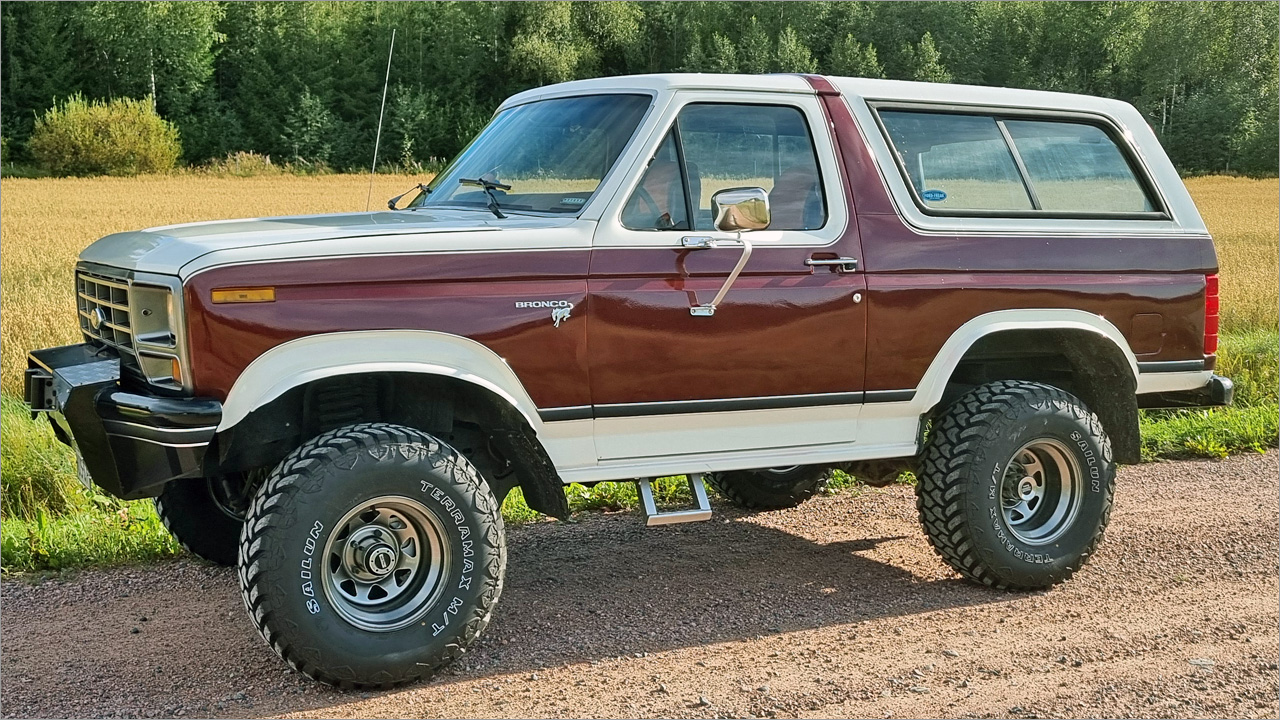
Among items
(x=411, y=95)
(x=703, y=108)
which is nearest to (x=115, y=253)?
(x=703, y=108)

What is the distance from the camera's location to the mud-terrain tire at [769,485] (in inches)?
283

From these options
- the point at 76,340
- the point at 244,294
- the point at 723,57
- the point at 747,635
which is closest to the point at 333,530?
the point at 244,294

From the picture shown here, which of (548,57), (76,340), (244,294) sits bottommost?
(76,340)

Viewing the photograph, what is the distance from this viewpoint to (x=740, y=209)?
4.79m

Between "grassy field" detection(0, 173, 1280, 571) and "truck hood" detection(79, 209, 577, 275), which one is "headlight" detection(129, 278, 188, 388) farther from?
"grassy field" detection(0, 173, 1280, 571)

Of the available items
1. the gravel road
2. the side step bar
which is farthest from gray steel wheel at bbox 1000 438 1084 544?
the side step bar

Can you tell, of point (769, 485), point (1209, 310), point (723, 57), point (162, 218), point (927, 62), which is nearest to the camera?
point (1209, 310)

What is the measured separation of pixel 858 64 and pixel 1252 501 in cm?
3948

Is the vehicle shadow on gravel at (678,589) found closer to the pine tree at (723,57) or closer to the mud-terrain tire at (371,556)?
the mud-terrain tire at (371,556)

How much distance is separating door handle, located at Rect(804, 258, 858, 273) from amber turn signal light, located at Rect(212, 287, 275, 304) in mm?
2177

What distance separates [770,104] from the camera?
5375 millimetres

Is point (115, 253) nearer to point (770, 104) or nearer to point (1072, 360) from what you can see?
point (770, 104)

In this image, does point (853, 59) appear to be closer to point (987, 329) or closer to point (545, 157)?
point (987, 329)

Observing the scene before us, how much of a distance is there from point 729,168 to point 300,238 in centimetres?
183
